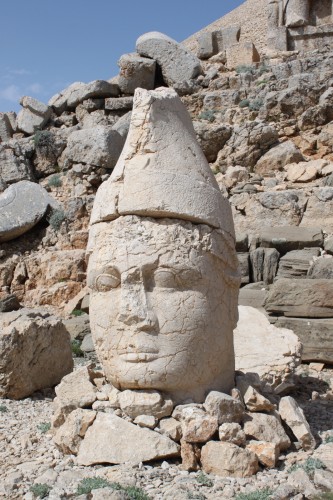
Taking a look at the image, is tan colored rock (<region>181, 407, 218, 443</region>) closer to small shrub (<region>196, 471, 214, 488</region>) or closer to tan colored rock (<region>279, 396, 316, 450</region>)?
small shrub (<region>196, 471, 214, 488</region>)

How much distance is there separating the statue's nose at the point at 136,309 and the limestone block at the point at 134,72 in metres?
17.1

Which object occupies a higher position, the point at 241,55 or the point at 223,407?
the point at 241,55

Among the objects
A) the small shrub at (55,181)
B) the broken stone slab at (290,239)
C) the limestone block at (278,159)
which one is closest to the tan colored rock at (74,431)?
the broken stone slab at (290,239)

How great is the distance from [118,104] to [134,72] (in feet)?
5.23

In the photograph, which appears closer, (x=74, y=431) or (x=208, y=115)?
(x=74, y=431)

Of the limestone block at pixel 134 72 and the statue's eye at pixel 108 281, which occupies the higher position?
the limestone block at pixel 134 72

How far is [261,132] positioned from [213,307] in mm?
12554

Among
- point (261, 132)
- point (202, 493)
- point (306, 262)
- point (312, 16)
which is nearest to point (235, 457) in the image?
point (202, 493)

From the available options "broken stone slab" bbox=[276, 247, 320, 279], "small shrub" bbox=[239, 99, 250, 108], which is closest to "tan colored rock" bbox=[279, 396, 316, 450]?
"broken stone slab" bbox=[276, 247, 320, 279]

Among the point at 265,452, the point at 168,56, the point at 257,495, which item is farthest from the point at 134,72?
the point at 257,495

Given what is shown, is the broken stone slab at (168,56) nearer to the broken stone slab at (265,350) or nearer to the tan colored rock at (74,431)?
the broken stone slab at (265,350)

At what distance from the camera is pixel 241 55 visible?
22453 mm

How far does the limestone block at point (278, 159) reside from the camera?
15.7 m

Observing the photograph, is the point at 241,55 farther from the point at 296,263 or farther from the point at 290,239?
the point at 296,263
